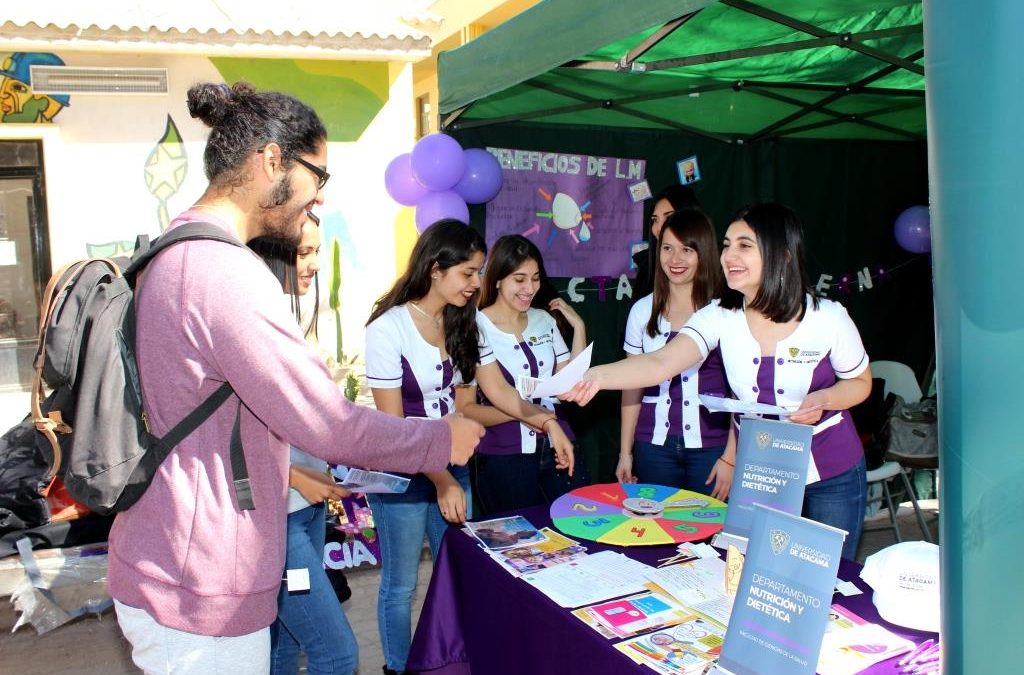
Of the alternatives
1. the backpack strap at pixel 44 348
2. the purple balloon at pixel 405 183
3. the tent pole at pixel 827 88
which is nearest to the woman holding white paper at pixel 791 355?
the backpack strap at pixel 44 348

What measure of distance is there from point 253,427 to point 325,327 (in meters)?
5.46

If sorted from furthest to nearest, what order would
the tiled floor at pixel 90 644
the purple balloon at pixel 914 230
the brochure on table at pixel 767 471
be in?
the purple balloon at pixel 914 230
the tiled floor at pixel 90 644
the brochure on table at pixel 767 471

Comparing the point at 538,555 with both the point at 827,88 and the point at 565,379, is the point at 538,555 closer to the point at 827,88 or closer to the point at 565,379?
the point at 565,379

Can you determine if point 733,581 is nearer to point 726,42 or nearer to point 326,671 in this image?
point 326,671

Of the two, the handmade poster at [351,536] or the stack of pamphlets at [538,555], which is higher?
the stack of pamphlets at [538,555]

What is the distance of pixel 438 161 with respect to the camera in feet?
12.6

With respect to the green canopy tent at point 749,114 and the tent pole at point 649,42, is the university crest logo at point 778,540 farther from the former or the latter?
the tent pole at point 649,42

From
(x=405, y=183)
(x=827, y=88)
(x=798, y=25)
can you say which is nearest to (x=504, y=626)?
(x=798, y=25)

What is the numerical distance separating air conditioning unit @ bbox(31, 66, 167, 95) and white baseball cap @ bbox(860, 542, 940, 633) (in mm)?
6261

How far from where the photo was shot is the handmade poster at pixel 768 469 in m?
1.68

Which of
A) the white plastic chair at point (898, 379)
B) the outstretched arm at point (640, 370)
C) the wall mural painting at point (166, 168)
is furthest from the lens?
the wall mural painting at point (166, 168)

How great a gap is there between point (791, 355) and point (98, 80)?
583cm

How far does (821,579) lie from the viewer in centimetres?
126

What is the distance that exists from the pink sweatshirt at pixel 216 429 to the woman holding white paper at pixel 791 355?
1.09 meters
